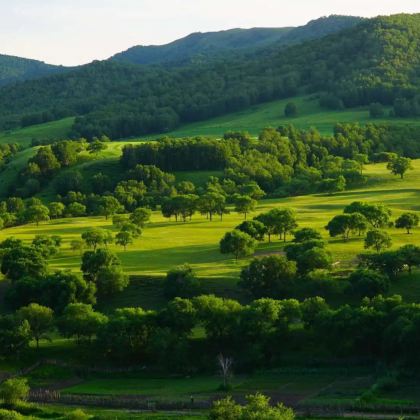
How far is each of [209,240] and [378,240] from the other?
959 inches

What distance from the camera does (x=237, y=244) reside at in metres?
84.1

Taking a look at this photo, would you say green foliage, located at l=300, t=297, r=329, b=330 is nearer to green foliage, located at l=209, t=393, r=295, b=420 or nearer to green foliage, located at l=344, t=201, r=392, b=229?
green foliage, located at l=209, t=393, r=295, b=420

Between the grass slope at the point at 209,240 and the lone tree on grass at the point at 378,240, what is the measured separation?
2.64 metres

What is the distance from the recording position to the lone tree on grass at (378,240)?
82.0 metres

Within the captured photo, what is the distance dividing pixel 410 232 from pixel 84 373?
50.1 meters

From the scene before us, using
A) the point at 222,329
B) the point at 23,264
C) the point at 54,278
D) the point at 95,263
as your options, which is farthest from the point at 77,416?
the point at 23,264

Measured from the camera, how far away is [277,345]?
63219 mm

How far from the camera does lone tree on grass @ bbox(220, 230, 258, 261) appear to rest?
84.0m

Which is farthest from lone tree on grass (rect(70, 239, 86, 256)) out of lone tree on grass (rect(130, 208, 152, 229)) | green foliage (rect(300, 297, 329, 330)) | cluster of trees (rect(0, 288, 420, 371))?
green foliage (rect(300, 297, 329, 330))

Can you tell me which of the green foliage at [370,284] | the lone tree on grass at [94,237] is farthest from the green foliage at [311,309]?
the lone tree on grass at [94,237]

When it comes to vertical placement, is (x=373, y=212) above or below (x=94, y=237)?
above

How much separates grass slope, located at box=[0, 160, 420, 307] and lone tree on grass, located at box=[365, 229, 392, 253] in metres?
2.64

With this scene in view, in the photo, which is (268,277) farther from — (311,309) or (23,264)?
(23,264)

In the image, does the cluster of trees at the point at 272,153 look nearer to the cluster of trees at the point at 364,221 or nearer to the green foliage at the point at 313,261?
the cluster of trees at the point at 364,221
